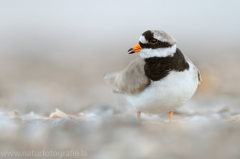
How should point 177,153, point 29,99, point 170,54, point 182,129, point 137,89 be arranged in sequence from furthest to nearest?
1. point 29,99
2. point 137,89
3. point 170,54
4. point 182,129
5. point 177,153

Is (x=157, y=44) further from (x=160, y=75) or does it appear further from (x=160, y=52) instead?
(x=160, y=75)

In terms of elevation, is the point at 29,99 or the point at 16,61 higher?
the point at 16,61

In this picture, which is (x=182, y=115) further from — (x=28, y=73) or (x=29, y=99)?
(x=28, y=73)

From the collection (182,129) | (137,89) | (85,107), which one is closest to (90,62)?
(85,107)

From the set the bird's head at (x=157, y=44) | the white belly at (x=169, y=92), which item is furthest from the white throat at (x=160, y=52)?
the white belly at (x=169, y=92)

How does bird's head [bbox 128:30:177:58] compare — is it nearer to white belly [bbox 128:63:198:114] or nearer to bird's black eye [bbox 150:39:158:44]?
bird's black eye [bbox 150:39:158:44]

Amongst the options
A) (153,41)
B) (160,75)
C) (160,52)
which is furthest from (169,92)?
(153,41)
